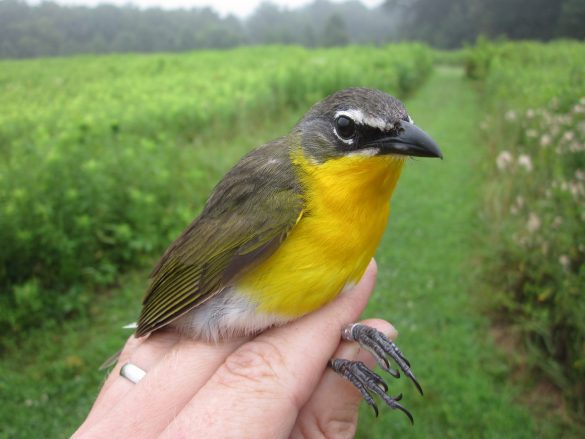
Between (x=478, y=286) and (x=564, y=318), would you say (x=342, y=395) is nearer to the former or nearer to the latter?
(x=564, y=318)

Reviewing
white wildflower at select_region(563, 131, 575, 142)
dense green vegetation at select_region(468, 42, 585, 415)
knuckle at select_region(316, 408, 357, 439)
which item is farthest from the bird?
white wildflower at select_region(563, 131, 575, 142)

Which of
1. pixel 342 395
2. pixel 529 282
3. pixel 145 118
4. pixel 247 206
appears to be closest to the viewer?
pixel 342 395

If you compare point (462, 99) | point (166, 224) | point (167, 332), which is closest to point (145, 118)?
point (166, 224)

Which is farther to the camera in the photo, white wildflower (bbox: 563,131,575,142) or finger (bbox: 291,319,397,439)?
white wildflower (bbox: 563,131,575,142)

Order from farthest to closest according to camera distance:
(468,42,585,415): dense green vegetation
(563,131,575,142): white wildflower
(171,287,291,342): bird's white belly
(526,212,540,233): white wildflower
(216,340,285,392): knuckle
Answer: (563,131,575,142): white wildflower → (526,212,540,233): white wildflower → (468,42,585,415): dense green vegetation → (171,287,291,342): bird's white belly → (216,340,285,392): knuckle

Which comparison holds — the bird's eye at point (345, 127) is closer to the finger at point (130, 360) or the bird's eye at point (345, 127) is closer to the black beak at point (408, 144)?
the black beak at point (408, 144)

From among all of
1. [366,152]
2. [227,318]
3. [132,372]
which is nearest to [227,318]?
[227,318]

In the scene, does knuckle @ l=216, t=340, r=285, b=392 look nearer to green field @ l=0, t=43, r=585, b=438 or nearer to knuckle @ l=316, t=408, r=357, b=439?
knuckle @ l=316, t=408, r=357, b=439

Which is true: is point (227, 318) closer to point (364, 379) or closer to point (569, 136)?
point (364, 379)
